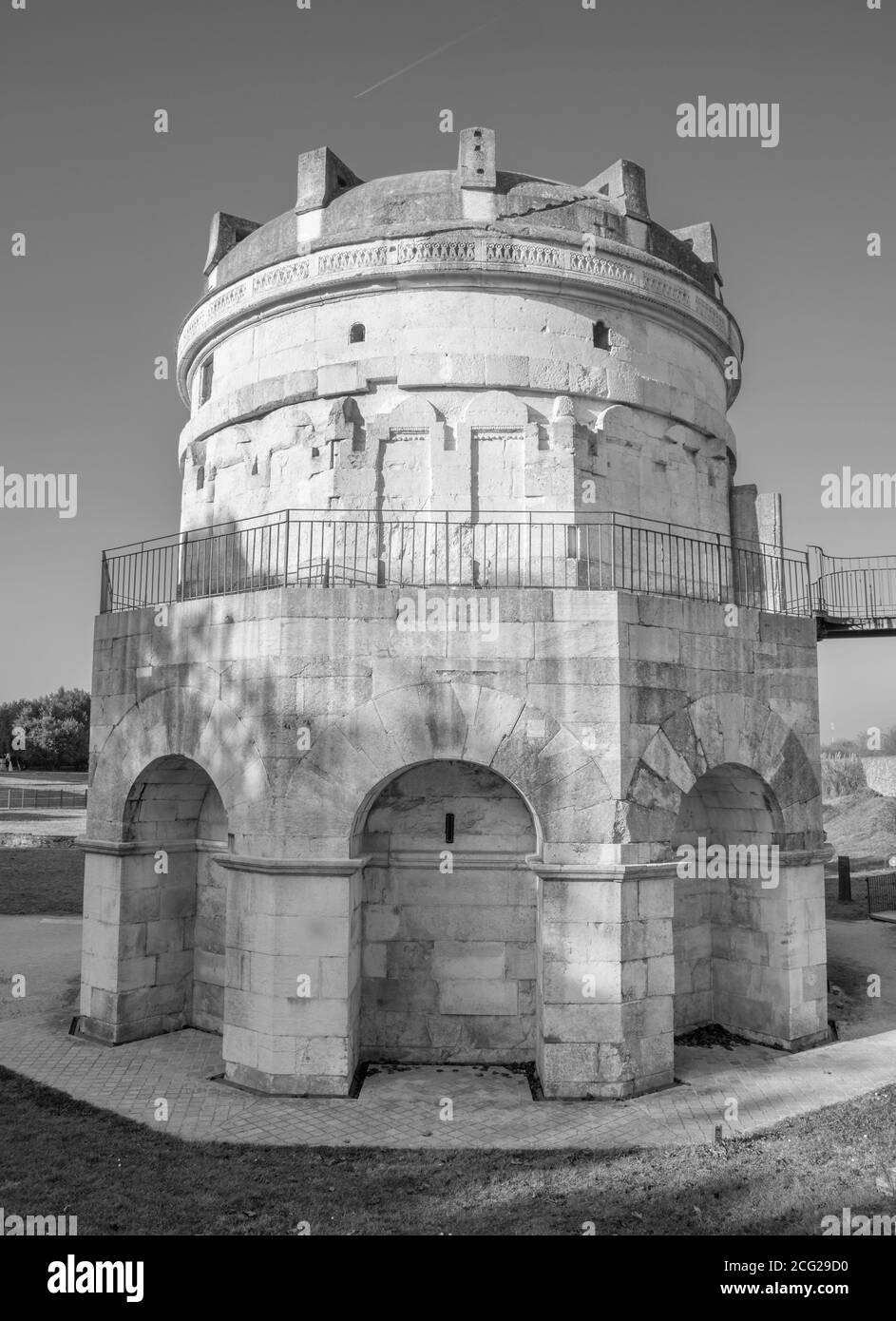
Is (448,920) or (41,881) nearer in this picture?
(448,920)

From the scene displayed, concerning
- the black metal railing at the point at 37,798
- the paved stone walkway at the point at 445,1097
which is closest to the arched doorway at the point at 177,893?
the paved stone walkway at the point at 445,1097

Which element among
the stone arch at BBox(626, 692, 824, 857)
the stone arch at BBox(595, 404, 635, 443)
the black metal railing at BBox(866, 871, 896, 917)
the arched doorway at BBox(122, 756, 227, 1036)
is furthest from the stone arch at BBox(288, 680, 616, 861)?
the black metal railing at BBox(866, 871, 896, 917)

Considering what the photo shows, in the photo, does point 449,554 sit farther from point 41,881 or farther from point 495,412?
point 41,881

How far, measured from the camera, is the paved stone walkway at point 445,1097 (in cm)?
977

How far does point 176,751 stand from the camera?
12.5 meters

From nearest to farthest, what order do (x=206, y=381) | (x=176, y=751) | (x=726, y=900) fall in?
(x=176, y=751)
(x=726, y=900)
(x=206, y=381)

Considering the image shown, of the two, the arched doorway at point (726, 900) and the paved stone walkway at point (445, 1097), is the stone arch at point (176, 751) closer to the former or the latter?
the paved stone walkway at point (445, 1097)

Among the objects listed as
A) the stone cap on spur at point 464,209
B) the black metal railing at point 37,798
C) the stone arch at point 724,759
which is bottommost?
the black metal railing at point 37,798

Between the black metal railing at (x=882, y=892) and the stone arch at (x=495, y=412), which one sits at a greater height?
the stone arch at (x=495, y=412)

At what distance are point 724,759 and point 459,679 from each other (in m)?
3.71

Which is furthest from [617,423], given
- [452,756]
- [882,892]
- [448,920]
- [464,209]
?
[882,892]

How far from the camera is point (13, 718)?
7269 centimetres

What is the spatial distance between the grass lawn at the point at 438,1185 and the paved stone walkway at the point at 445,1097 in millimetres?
463
